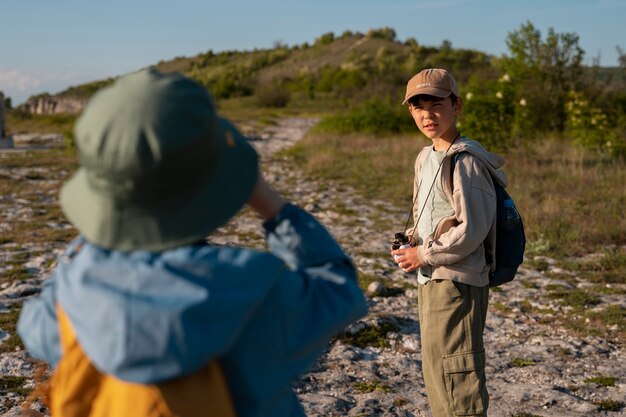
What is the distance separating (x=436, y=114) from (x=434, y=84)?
0.12m

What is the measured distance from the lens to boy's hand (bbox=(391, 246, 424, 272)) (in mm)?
2732

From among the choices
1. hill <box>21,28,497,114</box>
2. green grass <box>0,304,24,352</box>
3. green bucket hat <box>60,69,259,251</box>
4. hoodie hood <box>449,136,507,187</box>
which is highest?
hill <box>21,28,497,114</box>

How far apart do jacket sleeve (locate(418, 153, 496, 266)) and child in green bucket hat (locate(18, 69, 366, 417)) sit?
54.6 inches

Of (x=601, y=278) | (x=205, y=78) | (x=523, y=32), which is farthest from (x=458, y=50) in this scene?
(x=601, y=278)

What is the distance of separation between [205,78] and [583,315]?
51.3 metres

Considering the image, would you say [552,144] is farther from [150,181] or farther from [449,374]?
[150,181]

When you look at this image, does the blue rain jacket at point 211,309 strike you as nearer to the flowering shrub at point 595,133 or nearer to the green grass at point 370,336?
the green grass at point 370,336

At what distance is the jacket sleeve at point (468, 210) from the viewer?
2578 millimetres

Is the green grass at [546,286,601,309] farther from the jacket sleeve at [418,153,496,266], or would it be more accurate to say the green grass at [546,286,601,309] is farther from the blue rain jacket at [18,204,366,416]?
the blue rain jacket at [18,204,366,416]

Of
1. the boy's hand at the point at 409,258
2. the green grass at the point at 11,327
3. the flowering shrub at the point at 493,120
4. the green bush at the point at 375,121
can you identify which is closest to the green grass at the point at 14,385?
the green grass at the point at 11,327

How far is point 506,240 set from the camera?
269cm

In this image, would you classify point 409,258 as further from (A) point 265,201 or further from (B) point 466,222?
(A) point 265,201

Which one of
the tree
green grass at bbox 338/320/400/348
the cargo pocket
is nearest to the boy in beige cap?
the cargo pocket

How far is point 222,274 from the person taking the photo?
1113mm
